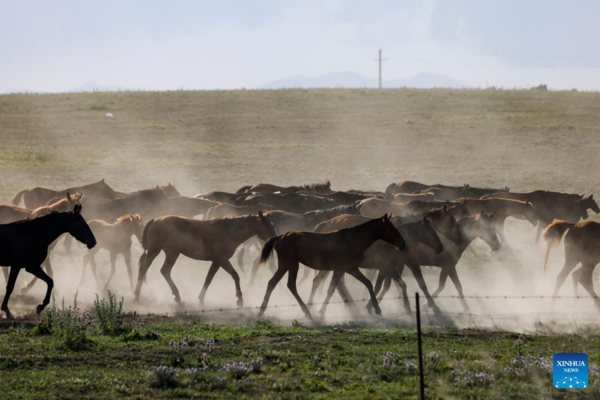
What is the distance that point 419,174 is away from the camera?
3381 centimetres

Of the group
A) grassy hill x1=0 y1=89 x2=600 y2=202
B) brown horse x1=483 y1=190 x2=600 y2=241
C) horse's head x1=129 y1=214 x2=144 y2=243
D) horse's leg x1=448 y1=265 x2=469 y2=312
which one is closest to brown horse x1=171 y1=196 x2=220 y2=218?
horse's head x1=129 y1=214 x2=144 y2=243

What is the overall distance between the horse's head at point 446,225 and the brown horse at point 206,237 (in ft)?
10.9

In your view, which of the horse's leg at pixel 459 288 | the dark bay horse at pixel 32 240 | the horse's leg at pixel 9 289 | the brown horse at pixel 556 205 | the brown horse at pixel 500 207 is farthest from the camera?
the brown horse at pixel 556 205

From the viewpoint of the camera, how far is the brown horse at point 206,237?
1500 cm

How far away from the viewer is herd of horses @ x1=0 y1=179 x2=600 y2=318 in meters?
13.2

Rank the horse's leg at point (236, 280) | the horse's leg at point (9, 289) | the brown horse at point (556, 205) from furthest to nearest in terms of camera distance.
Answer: the brown horse at point (556, 205), the horse's leg at point (236, 280), the horse's leg at point (9, 289)

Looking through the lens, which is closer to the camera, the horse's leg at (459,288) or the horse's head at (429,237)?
the horse's leg at (459,288)

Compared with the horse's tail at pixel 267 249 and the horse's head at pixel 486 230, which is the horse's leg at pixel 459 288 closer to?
the horse's head at pixel 486 230

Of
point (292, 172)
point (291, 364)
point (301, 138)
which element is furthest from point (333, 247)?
point (301, 138)

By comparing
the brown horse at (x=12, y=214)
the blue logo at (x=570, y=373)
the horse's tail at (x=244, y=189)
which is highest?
the horse's tail at (x=244, y=189)

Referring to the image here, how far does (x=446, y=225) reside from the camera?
15.3 m

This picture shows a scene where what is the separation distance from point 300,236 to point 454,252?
3.65 m

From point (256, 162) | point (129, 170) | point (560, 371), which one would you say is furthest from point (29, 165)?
point (560, 371)

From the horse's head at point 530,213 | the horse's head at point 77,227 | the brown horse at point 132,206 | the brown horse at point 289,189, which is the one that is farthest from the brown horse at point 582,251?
the brown horse at point 132,206
